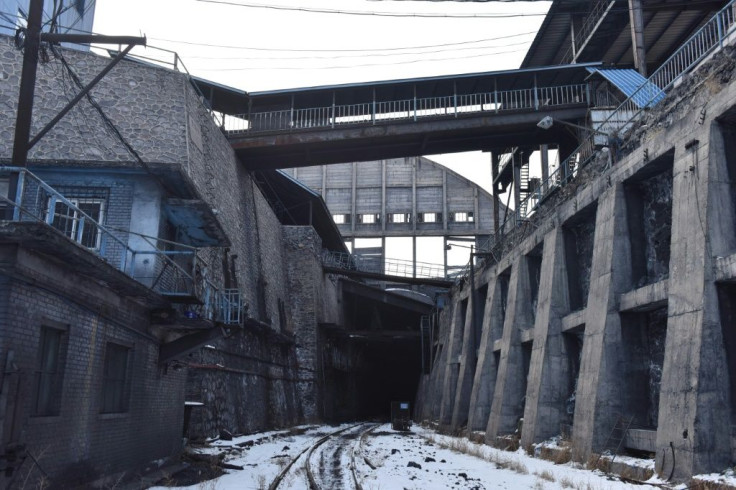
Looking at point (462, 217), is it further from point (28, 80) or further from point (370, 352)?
point (28, 80)

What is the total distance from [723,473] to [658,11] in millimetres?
22387

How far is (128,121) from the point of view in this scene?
58.0ft

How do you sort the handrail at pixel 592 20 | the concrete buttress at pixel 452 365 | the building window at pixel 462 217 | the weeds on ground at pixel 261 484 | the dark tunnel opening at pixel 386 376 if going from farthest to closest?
the building window at pixel 462 217 → the dark tunnel opening at pixel 386 376 → the concrete buttress at pixel 452 365 → the handrail at pixel 592 20 → the weeds on ground at pixel 261 484

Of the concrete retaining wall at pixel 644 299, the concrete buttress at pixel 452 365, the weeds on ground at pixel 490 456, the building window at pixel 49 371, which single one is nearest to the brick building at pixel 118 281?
the building window at pixel 49 371

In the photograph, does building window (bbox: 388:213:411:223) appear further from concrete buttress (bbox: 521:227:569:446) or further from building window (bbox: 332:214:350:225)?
concrete buttress (bbox: 521:227:569:446)

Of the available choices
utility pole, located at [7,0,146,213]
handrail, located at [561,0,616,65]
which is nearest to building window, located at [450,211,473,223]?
handrail, located at [561,0,616,65]

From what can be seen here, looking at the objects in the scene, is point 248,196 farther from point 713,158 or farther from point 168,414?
point 713,158

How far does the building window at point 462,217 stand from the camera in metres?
54.3

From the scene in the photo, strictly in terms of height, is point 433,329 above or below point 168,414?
above

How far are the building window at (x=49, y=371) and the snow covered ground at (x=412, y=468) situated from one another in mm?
2724

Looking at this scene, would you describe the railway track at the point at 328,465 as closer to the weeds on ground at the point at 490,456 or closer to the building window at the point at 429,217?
the weeds on ground at the point at 490,456

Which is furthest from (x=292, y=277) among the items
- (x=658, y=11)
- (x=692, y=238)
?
(x=692, y=238)

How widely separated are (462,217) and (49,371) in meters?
47.3

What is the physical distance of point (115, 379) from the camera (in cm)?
1146
